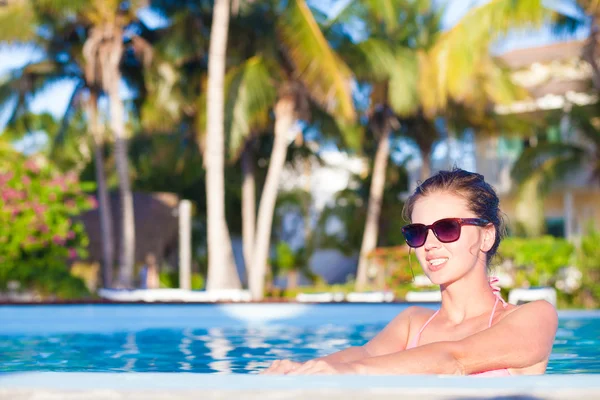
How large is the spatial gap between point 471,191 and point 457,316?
1.53 feet

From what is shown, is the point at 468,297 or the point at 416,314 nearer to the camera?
the point at 468,297

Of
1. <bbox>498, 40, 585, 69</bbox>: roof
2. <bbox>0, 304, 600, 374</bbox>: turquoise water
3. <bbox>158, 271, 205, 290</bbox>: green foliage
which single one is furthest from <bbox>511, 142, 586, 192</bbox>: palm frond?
<bbox>0, 304, 600, 374</bbox>: turquoise water

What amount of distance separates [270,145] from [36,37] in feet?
22.9

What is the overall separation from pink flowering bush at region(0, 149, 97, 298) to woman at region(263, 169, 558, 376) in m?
12.9

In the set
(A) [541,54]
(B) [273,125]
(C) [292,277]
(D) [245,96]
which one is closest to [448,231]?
(D) [245,96]

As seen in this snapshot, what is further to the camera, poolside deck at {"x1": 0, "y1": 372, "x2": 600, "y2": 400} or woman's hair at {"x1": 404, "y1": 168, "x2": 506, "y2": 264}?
woman's hair at {"x1": 404, "y1": 168, "x2": 506, "y2": 264}

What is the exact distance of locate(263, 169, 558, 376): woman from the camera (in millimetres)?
2820

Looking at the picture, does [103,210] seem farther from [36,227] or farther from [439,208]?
[439,208]

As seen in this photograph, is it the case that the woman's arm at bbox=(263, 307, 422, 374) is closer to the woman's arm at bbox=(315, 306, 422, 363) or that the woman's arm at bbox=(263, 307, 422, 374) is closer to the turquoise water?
the woman's arm at bbox=(315, 306, 422, 363)

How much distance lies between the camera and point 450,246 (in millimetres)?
3062

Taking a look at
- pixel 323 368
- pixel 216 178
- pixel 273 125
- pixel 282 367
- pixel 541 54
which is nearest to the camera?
pixel 323 368

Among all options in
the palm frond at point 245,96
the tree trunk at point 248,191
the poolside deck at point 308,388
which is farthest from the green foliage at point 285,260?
the poolside deck at point 308,388

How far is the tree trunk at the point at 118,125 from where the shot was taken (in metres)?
20.6

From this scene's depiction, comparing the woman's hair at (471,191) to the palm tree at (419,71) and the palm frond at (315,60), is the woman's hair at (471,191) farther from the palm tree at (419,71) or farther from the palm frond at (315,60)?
the palm tree at (419,71)
